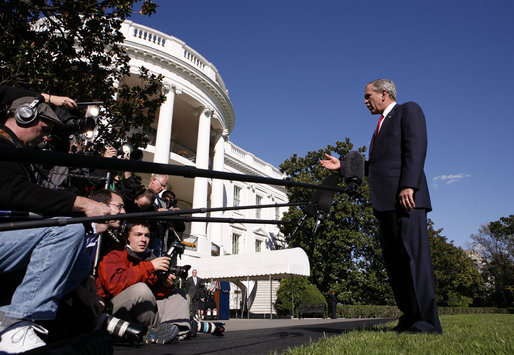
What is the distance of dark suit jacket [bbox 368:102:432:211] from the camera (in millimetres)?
3420

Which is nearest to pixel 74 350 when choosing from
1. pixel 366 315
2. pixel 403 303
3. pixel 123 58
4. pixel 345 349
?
pixel 345 349

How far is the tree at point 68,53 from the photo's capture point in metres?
5.82

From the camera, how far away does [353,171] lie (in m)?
3.25

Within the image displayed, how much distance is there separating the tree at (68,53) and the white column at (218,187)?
736 inches

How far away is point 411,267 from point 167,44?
23941 millimetres

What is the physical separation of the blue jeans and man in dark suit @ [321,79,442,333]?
2644mm

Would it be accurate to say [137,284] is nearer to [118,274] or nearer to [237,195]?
[118,274]

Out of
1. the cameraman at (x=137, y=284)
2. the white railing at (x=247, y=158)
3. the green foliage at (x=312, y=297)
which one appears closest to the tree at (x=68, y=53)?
the cameraman at (x=137, y=284)

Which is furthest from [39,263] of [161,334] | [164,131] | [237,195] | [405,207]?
[237,195]

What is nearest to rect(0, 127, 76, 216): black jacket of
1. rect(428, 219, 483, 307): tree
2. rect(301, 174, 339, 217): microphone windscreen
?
rect(301, 174, 339, 217): microphone windscreen

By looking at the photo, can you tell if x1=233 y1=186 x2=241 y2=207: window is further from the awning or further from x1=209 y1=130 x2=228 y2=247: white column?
the awning

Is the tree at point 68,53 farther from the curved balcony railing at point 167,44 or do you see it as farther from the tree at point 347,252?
the tree at point 347,252

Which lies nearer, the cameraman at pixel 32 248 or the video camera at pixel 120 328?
the cameraman at pixel 32 248

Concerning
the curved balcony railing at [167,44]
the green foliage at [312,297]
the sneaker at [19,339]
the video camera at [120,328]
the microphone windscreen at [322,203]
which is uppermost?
the curved balcony railing at [167,44]
